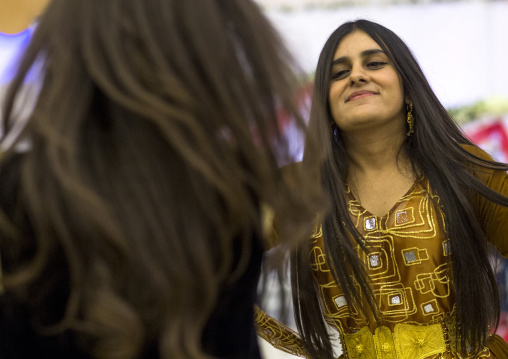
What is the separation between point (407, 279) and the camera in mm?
1859

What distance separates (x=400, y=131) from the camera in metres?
2.12

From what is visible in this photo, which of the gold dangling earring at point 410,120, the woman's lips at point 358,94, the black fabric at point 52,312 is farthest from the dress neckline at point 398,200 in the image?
the black fabric at point 52,312

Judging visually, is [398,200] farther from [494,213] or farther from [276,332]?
[276,332]

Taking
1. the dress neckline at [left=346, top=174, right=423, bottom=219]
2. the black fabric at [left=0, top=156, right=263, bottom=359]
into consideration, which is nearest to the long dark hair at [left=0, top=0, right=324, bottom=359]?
the black fabric at [left=0, top=156, right=263, bottom=359]

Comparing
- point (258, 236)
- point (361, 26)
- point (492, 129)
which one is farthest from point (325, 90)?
point (492, 129)

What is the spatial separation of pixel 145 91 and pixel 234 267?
330 mm

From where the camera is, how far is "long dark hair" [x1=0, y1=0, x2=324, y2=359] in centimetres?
80

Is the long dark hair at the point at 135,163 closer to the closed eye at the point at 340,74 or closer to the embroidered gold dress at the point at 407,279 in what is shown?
the embroidered gold dress at the point at 407,279

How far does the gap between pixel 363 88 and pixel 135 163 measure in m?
1.33

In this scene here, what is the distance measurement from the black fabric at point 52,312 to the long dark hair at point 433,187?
3.06 ft

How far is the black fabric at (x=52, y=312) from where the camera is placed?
841 millimetres

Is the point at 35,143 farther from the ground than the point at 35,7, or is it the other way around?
the point at 35,7

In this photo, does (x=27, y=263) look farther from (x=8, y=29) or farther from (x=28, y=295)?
(x=8, y=29)

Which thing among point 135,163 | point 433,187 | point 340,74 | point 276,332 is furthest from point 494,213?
point 135,163
